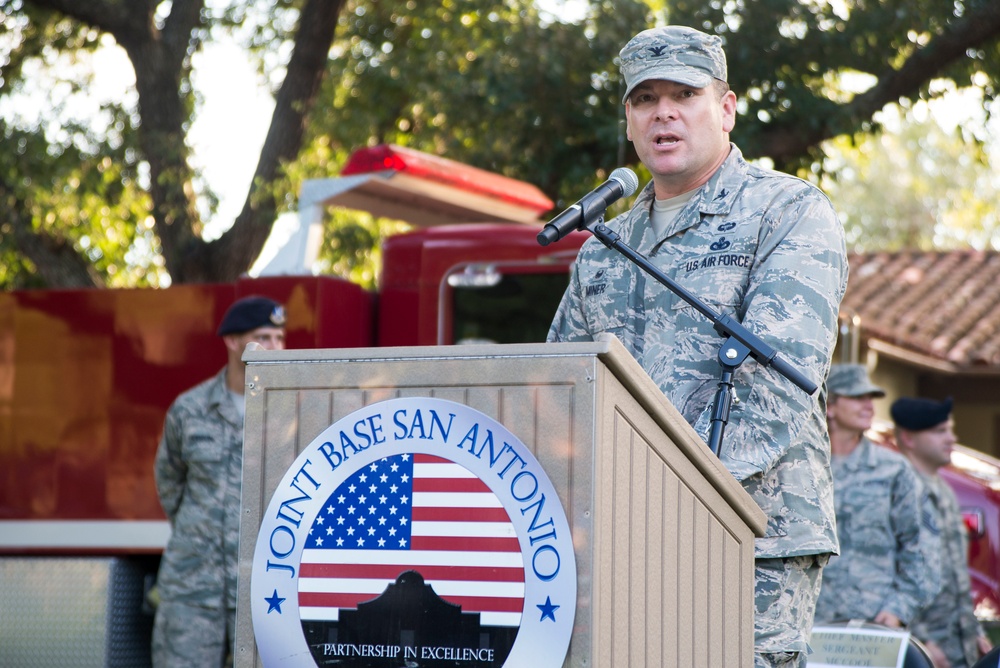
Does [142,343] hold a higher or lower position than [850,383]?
higher

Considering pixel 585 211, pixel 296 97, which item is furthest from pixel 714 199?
pixel 296 97

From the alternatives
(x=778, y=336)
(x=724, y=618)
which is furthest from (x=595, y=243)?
(x=724, y=618)

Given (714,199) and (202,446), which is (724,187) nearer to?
(714,199)

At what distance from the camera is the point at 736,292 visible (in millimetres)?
2969

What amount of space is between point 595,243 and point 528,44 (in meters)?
8.09

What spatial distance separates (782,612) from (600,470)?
795 mm

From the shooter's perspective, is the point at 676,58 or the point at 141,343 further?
the point at 141,343

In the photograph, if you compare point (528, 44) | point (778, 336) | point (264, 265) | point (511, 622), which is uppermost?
point (528, 44)

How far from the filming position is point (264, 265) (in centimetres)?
744

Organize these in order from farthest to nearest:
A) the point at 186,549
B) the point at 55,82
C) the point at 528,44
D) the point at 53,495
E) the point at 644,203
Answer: the point at 55,82 < the point at 528,44 < the point at 53,495 < the point at 186,549 < the point at 644,203

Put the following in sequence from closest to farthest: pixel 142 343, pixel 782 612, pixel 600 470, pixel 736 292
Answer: pixel 600 470 → pixel 782 612 → pixel 736 292 → pixel 142 343

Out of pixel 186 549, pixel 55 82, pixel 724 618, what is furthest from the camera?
pixel 55 82

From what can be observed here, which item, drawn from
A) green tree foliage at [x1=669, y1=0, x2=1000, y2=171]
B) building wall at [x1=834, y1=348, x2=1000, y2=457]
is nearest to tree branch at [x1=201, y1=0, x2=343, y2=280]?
green tree foliage at [x1=669, y1=0, x2=1000, y2=171]

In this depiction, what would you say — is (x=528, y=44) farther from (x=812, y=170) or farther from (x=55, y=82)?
(x=55, y=82)
